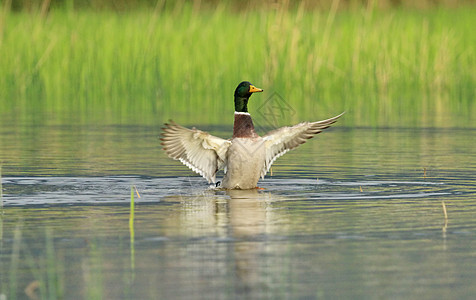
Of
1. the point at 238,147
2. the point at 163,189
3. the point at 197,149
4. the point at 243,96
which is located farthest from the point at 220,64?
the point at 163,189

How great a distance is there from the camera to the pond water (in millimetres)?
5441

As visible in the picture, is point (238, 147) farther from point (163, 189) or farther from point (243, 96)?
point (163, 189)

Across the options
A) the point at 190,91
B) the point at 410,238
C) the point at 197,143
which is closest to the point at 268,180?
the point at 197,143

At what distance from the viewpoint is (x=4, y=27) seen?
842 inches

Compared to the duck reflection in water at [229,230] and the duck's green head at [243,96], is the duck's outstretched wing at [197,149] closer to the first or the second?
the duck's green head at [243,96]

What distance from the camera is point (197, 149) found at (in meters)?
10.6

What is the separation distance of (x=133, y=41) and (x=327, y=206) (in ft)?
44.6

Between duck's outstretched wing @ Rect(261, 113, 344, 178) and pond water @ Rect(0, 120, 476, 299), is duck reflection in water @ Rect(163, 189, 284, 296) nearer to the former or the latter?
pond water @ Rect(0, 120, 476, 299)

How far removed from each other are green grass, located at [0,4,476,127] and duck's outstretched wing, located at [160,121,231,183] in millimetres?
8966

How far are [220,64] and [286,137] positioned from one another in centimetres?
1081

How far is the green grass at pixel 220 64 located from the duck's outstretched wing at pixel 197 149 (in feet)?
29.4

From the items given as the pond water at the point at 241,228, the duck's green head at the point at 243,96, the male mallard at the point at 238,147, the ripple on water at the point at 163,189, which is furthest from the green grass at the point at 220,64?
the ripple on water at the point at 163,189

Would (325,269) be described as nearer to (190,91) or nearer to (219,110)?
(219,110)

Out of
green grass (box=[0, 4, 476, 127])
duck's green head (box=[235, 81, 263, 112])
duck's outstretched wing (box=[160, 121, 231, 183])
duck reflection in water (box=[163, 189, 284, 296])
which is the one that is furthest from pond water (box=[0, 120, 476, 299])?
green grass (box=[0, 4, 476, 127])
